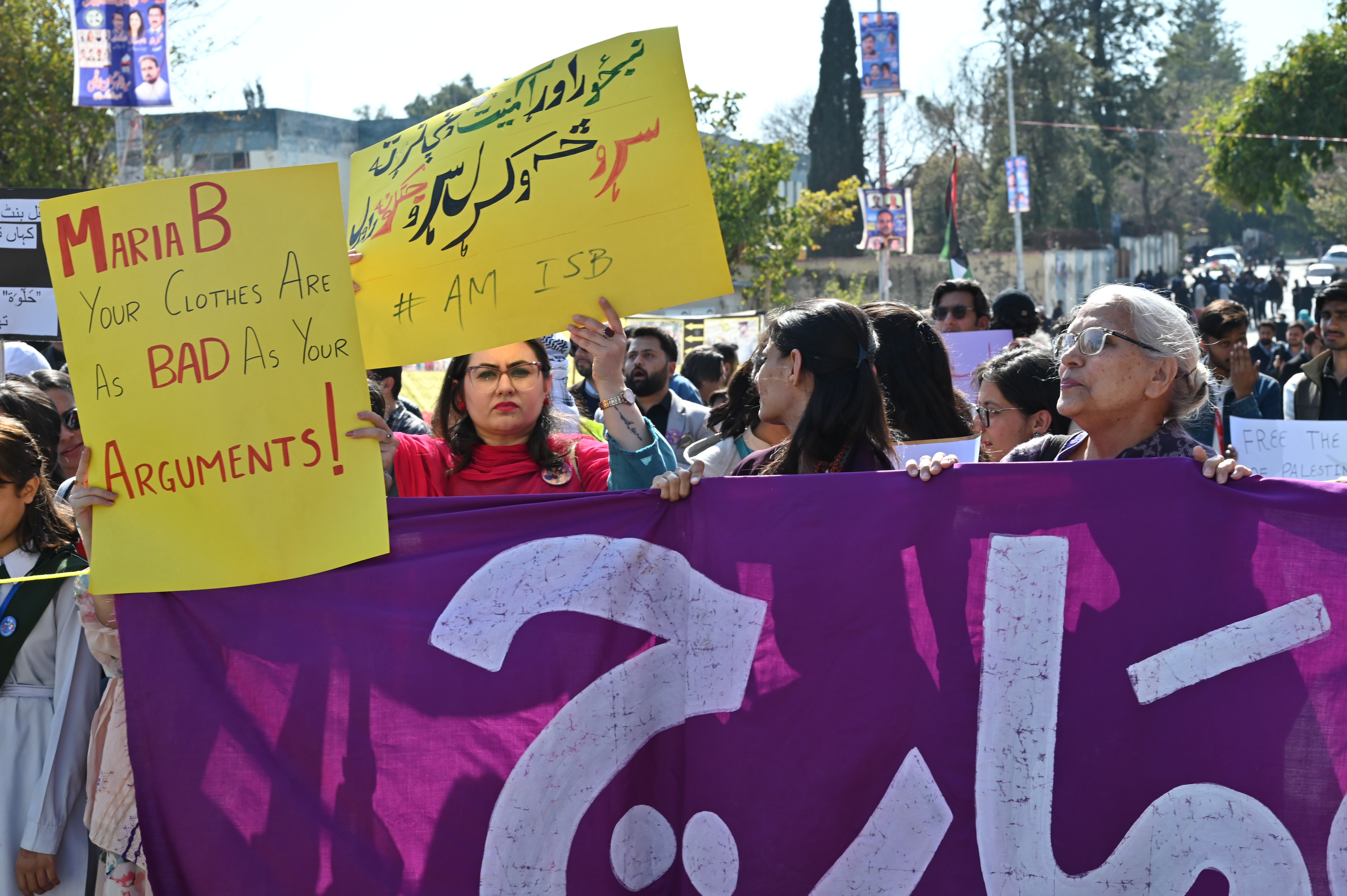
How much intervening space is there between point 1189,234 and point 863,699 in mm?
71091

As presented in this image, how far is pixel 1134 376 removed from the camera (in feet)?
8.66

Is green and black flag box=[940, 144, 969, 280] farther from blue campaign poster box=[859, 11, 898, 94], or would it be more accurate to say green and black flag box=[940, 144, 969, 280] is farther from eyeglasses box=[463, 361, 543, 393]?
eyeglasses box=[463, 361, 543, 393]

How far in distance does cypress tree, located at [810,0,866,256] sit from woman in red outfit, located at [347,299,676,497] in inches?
1389

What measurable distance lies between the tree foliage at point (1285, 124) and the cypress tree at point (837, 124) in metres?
17.3

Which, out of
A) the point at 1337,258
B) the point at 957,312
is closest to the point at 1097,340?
the point at 957,312

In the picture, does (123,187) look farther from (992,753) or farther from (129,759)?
(992,753)

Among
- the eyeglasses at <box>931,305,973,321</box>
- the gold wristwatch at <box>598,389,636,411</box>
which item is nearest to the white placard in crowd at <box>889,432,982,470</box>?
the gold wristwatch at <box>598,389,636,411</box>

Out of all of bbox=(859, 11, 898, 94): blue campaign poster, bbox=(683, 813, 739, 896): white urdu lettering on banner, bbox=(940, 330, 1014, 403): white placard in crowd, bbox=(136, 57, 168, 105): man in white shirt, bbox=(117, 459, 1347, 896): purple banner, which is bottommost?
bbox=(683, 813, 739, 896): white urdu lettering on banner

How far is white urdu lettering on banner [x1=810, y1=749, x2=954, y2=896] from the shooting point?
2.42m

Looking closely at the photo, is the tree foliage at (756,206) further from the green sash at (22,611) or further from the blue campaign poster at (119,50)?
the green sash at (22,611)

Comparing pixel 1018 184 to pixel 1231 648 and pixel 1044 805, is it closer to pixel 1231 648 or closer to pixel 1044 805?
pixel 1231 648

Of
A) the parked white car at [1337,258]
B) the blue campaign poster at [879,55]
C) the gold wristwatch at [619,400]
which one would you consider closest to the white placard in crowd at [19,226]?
the gold wristwatch at [619,400]

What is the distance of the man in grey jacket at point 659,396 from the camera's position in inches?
225

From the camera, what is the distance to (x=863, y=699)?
2490mm
